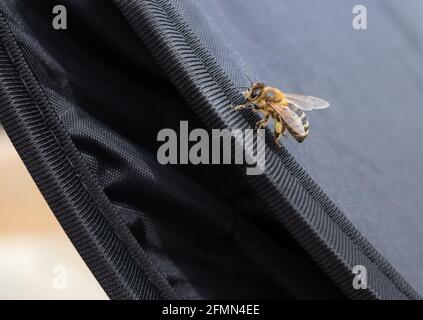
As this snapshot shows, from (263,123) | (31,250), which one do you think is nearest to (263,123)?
(263,123)

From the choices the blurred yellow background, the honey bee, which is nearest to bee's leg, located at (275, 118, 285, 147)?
the honey bee

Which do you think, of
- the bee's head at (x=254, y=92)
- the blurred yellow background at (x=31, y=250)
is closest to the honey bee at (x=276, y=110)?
the bee's head at (x=254, y=92)

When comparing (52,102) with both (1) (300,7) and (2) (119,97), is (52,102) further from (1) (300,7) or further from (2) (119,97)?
(1) (300,7)

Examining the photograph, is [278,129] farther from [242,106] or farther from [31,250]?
[31,250]

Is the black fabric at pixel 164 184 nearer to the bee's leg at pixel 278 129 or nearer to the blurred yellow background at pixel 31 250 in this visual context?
the bee's leg at pixel 278 129

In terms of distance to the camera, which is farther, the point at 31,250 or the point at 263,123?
the point at 31,250

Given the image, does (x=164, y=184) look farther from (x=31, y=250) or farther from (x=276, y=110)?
(x=31, y=250)

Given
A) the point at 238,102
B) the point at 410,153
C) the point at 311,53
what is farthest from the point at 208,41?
the point at 410,153
